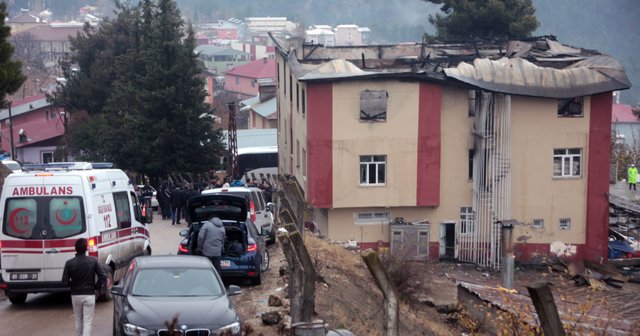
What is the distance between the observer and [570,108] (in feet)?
142

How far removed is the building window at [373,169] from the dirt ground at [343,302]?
48.9 feet

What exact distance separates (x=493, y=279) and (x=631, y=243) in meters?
10.7

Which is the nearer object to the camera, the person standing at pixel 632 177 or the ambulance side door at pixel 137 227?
the ambulance side door at pixel 137 227

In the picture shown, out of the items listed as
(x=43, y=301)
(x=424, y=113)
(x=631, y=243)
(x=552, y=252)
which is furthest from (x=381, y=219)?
(x=43, y=301)

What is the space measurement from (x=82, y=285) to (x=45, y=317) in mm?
3509

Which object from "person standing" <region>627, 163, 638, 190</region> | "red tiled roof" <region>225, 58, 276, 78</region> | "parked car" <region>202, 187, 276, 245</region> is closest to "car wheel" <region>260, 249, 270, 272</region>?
"parked car" <region>202, 187, 276, 245</region>

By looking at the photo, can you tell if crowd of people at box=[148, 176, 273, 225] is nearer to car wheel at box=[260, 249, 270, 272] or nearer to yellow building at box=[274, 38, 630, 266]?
yellow building at box=[274, 38, 630, 266]

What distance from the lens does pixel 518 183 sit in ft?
142

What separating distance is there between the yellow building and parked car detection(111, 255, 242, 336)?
2813 cm

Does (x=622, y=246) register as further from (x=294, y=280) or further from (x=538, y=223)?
(x=294, y=280)

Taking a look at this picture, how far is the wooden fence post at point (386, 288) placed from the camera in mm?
10578

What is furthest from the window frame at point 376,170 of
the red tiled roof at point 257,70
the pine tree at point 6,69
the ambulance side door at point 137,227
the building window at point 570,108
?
the red tiled roof at point 257,70

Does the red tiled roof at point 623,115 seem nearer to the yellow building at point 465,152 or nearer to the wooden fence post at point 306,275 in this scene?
the yellow building at point 465,152

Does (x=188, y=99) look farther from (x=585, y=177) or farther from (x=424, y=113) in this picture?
(x=585, y=177)
